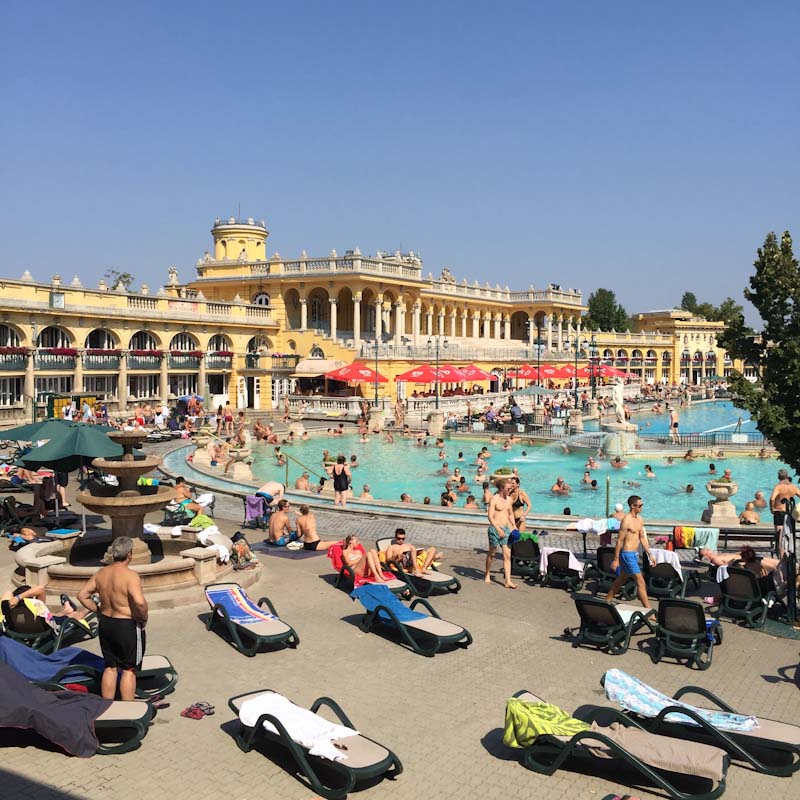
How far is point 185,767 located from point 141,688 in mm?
1585

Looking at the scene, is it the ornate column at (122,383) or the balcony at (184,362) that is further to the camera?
the balcony at (184,362)

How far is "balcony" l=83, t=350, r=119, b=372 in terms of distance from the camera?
37.8m

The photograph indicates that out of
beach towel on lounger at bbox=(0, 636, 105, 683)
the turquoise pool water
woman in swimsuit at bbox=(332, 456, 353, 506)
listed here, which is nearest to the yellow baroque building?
the turquoise pool water

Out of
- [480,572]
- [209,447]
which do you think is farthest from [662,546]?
[209,447]

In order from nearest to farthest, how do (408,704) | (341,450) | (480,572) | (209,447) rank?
(408,704)
(480,572)
(209,447)
(341,450)

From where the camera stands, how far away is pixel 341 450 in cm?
3334

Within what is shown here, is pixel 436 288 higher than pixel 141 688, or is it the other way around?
pixel 436 288

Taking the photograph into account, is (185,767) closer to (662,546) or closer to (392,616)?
(392,616)

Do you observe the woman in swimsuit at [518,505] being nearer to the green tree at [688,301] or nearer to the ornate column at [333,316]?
the ornate column at [333,316]

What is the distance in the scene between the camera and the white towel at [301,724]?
6.29m

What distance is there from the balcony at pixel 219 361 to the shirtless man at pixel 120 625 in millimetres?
37844

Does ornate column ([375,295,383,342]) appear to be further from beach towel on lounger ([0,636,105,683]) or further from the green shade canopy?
beach towel on lounger ([0,636,105,683])

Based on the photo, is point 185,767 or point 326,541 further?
point 326,541

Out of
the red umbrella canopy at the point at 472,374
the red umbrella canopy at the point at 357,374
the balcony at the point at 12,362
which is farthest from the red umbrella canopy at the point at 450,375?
the balcony at the point at 12,362
